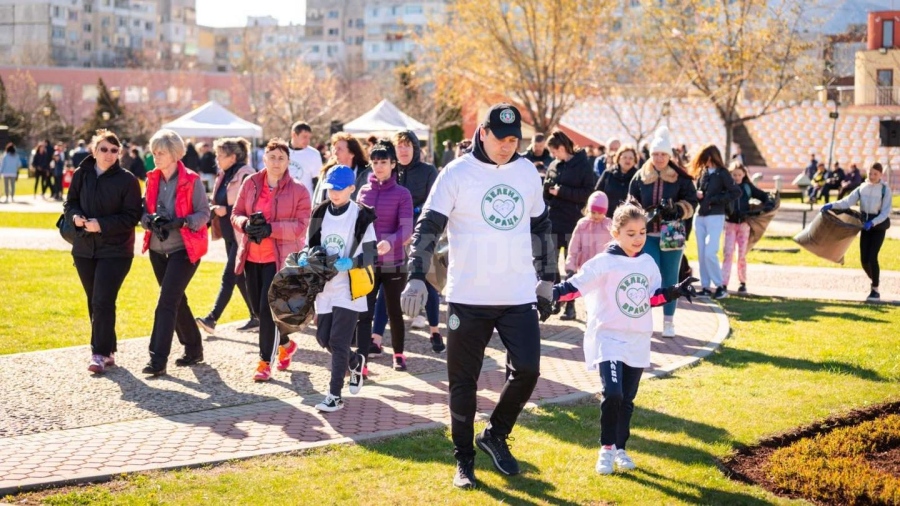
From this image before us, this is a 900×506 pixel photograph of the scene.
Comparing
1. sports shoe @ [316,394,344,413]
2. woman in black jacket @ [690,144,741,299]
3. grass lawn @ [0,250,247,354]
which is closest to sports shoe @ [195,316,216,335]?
grass lawn @ [0,250,247,354]

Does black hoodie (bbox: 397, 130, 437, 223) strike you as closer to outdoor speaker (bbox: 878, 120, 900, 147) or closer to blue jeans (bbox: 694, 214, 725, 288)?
blue jeans (bbox: 694, 214, 725, 288)

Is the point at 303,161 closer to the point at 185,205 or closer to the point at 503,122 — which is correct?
the point at 185,205

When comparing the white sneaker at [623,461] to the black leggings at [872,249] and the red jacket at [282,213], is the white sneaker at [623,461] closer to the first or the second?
the red jacket at [282,213]

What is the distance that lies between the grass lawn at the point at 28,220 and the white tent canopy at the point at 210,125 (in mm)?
5093

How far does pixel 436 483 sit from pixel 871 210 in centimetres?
964

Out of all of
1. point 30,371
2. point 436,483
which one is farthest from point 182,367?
point 436,483

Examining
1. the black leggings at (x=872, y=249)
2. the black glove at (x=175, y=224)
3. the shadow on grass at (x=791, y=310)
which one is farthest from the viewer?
the black leggings at (x=872, y=249)

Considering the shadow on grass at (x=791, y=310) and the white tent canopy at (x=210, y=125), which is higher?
the white tent canopy at (x=210, y=125)

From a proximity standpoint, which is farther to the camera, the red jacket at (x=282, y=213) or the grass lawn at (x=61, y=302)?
the grass lawn at (x=61, y=302)

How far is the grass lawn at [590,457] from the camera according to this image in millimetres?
5758

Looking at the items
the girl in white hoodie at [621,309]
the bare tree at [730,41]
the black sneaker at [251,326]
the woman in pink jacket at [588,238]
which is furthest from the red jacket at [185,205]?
the bare tree at [730,41]

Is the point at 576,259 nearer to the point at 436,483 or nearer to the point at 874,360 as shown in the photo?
the point at 874,360

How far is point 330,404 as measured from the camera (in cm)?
766

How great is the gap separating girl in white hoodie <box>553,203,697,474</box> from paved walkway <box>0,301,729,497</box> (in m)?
1.39
